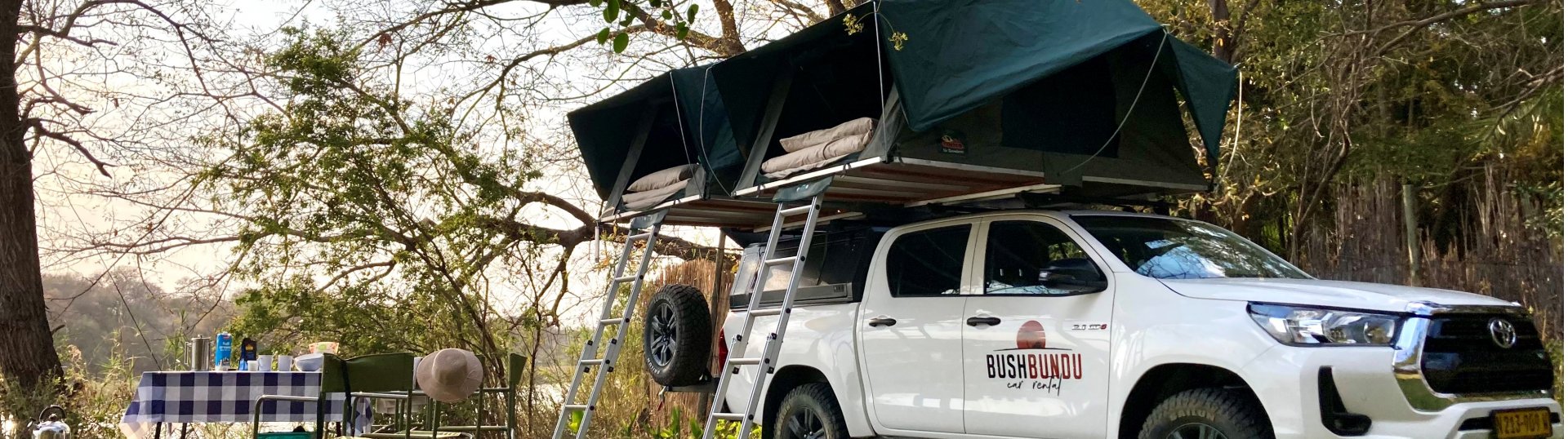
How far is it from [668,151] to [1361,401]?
5.65 metres

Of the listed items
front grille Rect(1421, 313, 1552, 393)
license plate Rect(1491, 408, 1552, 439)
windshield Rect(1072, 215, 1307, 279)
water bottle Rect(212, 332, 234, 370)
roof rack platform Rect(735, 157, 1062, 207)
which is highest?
roof rack platform Rect(735, 157, 1062, 207)

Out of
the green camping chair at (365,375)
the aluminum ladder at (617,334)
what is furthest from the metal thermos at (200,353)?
the green camping chair at (365,375)

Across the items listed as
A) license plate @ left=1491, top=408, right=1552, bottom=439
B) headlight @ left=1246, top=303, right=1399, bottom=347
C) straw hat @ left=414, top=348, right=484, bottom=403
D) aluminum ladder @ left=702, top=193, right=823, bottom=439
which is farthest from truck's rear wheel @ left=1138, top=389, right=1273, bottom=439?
straw hat @ left=414, top=348, right=484, bottom=403

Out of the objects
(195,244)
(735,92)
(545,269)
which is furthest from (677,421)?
(195,244)

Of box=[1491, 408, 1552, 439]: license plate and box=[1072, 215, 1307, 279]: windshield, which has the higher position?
box=[1072, 215, 1307, 279]: windshield

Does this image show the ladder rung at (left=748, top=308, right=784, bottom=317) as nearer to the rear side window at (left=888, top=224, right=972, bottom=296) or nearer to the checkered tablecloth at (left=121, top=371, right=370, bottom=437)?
the rear side window at (left=888, top=224, right=972, bottom=296)

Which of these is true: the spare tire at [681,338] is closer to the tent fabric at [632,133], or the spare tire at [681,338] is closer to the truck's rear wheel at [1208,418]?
the tent fabric at [632,133]

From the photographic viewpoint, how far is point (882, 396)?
696cm

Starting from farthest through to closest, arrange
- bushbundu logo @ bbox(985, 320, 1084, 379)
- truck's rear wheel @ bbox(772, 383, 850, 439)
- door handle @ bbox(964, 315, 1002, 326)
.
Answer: truck's rear wheel @ bbox(772, 383, 850, 439) < door handle @ bbox(964, 315, 1002, 326) < bushbundu logo @ bbox(985, 320, 1084, 379)

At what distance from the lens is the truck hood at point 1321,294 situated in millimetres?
5086

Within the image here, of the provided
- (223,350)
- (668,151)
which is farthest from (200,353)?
(668,151)

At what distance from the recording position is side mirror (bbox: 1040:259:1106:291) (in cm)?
585

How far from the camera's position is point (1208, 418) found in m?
5.27

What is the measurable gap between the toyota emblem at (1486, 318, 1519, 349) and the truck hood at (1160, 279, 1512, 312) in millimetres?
87
